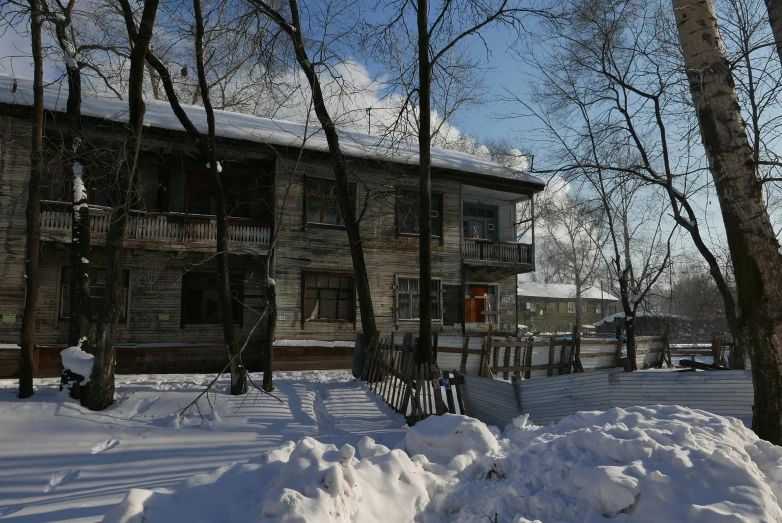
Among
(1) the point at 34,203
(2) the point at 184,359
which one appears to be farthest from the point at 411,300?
(1) the point at 34,203

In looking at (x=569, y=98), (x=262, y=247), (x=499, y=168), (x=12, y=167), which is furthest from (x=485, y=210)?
(x=12, y=167)

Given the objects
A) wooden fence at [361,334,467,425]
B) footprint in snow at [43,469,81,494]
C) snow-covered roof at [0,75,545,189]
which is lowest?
footprint in snow at [43,469,81,494]

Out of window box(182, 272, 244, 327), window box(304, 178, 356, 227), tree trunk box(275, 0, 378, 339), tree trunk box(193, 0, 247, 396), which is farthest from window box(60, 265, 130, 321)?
tree trunk box(275, 0, 378, 339)

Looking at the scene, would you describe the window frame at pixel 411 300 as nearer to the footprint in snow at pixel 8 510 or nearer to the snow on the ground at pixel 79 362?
the snow on the ground at pixel 79 362

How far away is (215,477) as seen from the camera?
13.1ft

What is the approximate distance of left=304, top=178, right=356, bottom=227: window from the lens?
18766mm

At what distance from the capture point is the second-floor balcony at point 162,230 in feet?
49.4

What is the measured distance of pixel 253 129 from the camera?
674 inches

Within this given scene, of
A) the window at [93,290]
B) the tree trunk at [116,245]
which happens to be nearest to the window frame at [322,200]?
the window at [93,290]

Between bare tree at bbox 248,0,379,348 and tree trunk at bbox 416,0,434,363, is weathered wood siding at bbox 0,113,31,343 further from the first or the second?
tree trunk at bbox 416,0,434,363

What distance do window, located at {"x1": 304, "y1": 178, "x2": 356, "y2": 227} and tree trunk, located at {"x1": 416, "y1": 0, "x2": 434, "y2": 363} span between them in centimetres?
767

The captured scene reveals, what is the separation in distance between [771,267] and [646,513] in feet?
10.7

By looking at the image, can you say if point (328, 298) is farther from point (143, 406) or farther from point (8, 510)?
point (8, 510)

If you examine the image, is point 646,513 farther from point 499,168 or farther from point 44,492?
point 499,168
